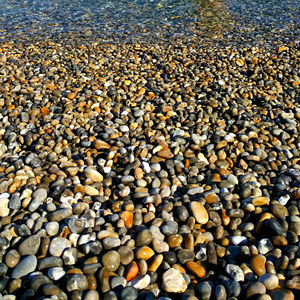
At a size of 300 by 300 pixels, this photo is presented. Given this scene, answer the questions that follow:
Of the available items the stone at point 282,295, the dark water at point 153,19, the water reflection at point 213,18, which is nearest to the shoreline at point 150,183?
the stone at point 282,295

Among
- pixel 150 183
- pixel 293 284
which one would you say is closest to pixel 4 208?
pixel 150 183

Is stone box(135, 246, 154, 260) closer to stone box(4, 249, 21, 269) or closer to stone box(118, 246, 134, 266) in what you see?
stone box(118, 246, 134, 266)

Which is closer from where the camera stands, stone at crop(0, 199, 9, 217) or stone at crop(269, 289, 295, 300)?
stone at crop(269, 289, 295, 300)

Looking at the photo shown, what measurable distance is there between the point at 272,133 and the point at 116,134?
243cm

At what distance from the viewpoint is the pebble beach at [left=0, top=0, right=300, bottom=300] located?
2488 mm

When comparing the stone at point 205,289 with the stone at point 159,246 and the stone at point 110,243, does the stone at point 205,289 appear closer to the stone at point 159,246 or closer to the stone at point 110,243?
the stone at point 159,246

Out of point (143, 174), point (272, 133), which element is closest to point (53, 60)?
point (143, 174)

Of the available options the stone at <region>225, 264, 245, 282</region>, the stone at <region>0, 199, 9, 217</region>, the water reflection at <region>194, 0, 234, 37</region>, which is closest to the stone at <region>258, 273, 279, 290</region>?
the stone at <region>225, 264, 245, 282</region>

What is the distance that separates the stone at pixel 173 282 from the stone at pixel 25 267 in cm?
113

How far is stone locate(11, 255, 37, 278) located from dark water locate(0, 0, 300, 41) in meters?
8.57

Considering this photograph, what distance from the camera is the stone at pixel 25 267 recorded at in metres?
2.43

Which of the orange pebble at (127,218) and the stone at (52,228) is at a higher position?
the stone at (52,228)

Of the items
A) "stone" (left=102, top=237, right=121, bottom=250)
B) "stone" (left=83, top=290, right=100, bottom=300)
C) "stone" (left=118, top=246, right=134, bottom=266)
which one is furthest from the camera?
"stone" (left=102, top=237, right=121, bottom=250)

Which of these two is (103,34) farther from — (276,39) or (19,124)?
(19,124)
